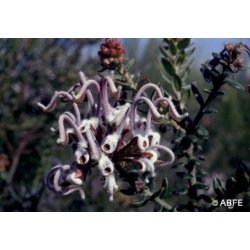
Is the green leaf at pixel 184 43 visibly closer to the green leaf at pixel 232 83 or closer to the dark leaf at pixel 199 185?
the green leaf at pixel 232 83

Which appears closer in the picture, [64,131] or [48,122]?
[64,131]

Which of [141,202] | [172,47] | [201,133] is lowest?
[141,202]

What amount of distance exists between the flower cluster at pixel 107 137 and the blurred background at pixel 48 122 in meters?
0.26

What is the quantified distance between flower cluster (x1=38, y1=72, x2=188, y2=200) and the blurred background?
26 cm

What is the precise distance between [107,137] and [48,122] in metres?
0.49

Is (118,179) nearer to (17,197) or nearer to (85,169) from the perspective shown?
(85,169)

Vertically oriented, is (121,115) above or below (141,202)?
above

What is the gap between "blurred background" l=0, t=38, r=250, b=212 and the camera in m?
1.03

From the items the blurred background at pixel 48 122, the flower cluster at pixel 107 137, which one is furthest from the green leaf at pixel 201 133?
the blurred background at pixel 48 122

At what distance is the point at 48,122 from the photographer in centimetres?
115

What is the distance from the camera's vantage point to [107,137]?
0.69 meters

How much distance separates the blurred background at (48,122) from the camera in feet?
3.36

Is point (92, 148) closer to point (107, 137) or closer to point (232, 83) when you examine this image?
point (107, 137)

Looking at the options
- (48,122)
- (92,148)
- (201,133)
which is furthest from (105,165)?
(48,122)
